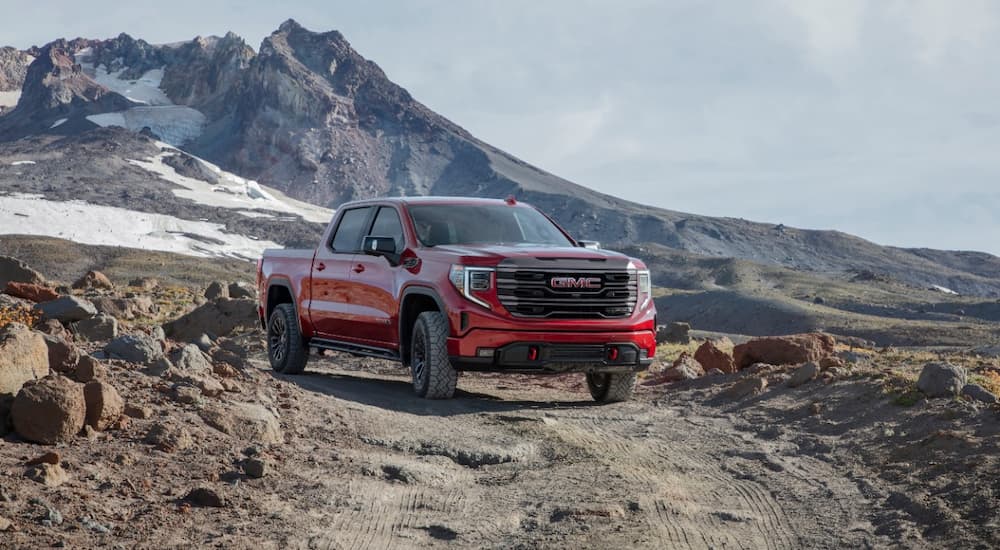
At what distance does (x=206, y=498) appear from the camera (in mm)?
5980

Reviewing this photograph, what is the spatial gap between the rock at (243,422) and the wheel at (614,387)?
4.47m

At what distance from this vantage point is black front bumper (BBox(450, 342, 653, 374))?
9.93 meters

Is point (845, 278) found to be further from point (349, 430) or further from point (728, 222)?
point (349, 430)

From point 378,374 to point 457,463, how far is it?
24.3ft

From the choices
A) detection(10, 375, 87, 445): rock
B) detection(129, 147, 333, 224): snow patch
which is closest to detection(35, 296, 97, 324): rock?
detection(10, 375, 87, 445): rock

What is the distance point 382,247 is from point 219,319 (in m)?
12.4

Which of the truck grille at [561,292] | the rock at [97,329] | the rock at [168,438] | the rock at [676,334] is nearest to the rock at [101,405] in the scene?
the rock at [168,438]

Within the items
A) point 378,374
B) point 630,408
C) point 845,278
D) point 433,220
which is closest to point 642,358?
point 630,408

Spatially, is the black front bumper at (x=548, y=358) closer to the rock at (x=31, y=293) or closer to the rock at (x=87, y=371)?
the rock at (x=87, y=371)

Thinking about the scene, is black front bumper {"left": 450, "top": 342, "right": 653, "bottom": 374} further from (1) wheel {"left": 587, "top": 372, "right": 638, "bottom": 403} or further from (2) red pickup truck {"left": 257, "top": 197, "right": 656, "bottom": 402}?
(1) wheel {"left": 587, "top": 372, "right": 638, "bottom": 403}

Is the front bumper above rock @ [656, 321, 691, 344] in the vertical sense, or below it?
above

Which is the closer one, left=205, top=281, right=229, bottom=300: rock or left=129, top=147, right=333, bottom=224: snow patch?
left=205, top=281, right=229, bottom=300: rock

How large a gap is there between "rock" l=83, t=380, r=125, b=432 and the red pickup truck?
11.8ft

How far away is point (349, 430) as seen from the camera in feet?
28.6
